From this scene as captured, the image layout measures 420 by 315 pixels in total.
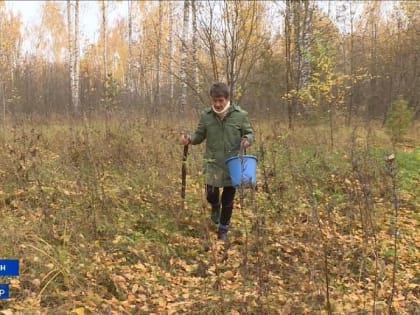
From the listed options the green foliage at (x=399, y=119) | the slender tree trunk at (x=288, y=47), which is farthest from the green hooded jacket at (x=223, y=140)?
the green foliage at (x=399, y=119)

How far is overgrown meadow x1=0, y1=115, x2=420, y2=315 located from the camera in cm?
280

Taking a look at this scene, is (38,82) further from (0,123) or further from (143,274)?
(143,274)

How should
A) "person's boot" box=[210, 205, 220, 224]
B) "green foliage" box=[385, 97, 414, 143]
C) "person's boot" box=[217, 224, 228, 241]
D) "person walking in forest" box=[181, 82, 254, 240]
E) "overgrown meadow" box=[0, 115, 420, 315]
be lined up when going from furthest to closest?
"green foliage" box=[385, 97, 414, 143] < "person's boot" box=[210, 205, 220, 224] < "person's boot" box=[217, 224, 228, 241] < "person walking in forest" box=[181, 82, 254, 240] < "overgrown meadow" box=[0, 115, 420, 315]

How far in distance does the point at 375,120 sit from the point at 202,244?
1248 cm

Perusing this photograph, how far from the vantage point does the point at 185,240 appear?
4.02 meters

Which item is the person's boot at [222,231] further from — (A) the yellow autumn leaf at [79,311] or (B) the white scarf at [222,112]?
(A) the yellow autumn leaf at [79,311]

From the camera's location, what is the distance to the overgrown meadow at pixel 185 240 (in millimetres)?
2805

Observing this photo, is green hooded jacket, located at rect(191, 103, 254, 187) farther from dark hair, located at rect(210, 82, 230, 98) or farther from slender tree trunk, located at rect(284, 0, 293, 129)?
slender tree trunk, located at rect(284, 0, 293, 129)

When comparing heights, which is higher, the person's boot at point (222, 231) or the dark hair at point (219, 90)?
the dark hair at point (219, 90)

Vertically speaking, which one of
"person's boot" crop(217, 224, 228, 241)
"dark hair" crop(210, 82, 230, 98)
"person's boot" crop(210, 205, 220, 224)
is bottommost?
"person's boot" crop(217, 224, 228, 241)

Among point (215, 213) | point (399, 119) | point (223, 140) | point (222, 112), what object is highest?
point (399, 119)

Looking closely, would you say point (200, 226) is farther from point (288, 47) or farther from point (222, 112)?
point (288, 47)

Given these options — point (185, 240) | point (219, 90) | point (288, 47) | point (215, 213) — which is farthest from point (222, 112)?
point (288, 47)

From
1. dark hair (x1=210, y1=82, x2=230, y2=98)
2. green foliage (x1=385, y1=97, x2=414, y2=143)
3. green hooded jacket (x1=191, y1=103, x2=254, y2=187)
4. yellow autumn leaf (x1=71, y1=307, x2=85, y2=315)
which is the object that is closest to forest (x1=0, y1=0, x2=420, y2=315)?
yellow autumn leaf (x1=71, y1=307, x2=85, y2=315)
